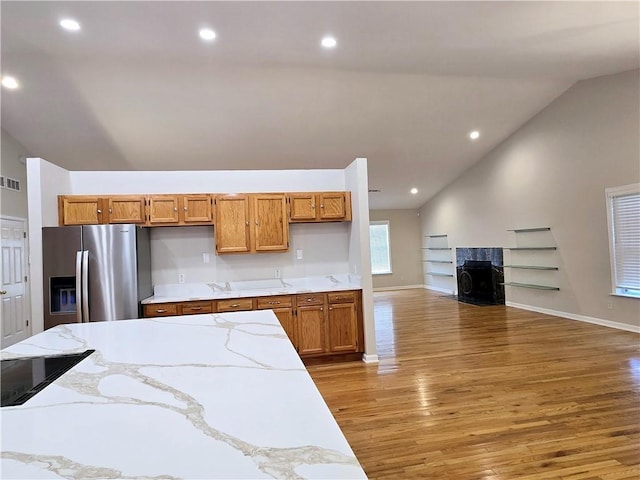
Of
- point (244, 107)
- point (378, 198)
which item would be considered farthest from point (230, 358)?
point (378, 198)

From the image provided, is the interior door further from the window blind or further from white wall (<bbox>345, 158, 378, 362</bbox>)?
the window blind

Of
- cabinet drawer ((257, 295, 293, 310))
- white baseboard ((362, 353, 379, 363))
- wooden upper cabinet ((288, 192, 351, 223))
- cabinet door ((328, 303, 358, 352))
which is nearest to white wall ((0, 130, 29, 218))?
cabinet drawer ((257, 295, 293, 310))

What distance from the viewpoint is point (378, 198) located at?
9.83 m

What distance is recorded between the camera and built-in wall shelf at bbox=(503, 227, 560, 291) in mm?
6504

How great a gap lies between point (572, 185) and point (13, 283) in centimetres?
885

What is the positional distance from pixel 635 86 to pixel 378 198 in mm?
5683

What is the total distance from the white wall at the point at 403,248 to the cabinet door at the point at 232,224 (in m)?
7.10

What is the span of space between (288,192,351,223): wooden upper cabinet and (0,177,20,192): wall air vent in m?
4.30

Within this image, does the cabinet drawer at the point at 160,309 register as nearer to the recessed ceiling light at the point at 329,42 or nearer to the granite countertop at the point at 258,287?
the granite countertop at the point at 258,287

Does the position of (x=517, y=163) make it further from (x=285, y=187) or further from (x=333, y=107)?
(x=285, y=187)

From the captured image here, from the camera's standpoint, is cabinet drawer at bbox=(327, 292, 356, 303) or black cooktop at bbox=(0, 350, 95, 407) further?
cabinet drawer at bbox=(327, 292, 356, 303)

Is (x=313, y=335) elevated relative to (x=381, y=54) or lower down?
lower down

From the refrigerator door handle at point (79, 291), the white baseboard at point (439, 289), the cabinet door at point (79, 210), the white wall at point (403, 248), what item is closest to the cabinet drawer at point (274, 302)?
the refrigerator door handle at point (79, 291)

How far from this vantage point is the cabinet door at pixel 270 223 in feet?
14.2
